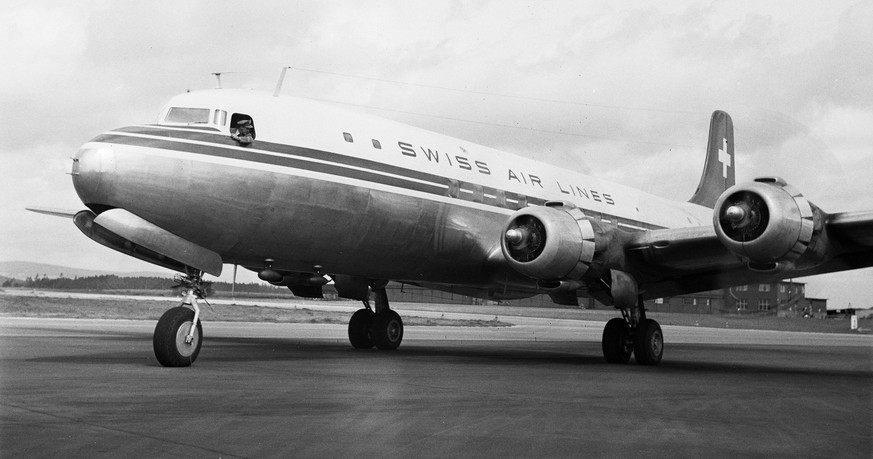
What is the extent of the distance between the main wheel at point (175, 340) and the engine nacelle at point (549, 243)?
530 centimetres

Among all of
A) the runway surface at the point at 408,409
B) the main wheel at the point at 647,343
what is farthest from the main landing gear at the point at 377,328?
the main wheel at the point at 647,343

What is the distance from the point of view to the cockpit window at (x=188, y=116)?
40.5ft

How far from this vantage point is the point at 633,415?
7.64 metres

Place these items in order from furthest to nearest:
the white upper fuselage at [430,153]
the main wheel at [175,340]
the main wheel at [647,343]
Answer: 1. the main wheel at [647,343]
2. the white upper fuselage at [430,153]
3. the main wheel at [175,340]

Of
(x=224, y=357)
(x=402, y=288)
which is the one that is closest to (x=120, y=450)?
(x=224, y=357)

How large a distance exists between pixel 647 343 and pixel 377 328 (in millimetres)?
5874

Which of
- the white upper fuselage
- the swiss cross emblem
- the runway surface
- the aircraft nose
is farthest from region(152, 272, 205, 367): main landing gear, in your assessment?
the swiss cross emblem

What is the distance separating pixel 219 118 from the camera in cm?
1235

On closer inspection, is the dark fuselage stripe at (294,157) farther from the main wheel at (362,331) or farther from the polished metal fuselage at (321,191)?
the main wheel at (362,331)

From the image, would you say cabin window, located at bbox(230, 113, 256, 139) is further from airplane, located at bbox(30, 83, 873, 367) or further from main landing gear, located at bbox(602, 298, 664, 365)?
main landing gear, located at bbox(602, 298, 664, 365)

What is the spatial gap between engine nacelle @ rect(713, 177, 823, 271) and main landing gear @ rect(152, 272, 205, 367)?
7.68 m

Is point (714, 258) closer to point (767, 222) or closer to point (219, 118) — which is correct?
point (767, 222)

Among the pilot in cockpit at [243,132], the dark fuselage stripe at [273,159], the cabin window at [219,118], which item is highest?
the cabin window at [219,118]

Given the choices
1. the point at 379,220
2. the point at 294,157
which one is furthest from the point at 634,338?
the point at 294,157
